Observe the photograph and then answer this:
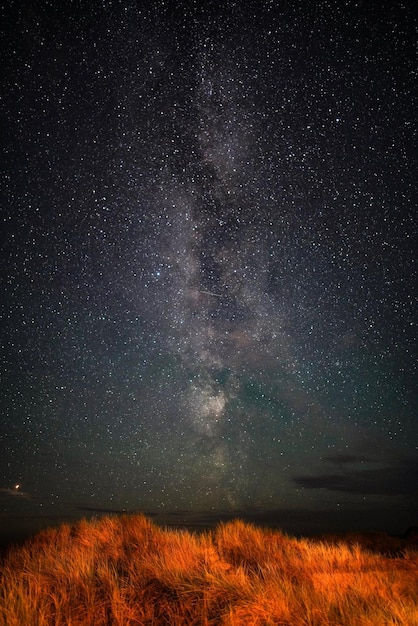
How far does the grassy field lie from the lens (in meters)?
4.82

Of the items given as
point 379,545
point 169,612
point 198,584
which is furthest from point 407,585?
point 379,545

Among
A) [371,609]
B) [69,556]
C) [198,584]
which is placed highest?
[69,556]

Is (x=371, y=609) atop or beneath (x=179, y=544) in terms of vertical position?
beneath

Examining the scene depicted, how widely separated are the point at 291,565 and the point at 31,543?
610 cm

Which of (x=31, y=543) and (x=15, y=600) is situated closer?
(x=15, y=600)

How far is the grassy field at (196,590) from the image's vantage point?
482 centimetres

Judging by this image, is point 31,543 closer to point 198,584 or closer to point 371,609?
point 198,584

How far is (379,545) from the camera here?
13062mm

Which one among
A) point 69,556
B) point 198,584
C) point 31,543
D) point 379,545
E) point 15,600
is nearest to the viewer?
point 15,600

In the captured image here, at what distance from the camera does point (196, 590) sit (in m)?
5.44

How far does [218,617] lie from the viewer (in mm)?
4941

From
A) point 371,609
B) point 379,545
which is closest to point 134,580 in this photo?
point 371,609

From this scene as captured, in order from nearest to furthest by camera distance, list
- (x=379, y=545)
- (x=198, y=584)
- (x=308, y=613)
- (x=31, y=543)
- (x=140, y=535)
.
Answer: (x=308, y=613) < (x=198, y=584) < (x=140, y=535) < (x=31, y=543) < (x=379, y=545)

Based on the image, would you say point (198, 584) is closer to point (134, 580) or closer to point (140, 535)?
point (134, 580)
